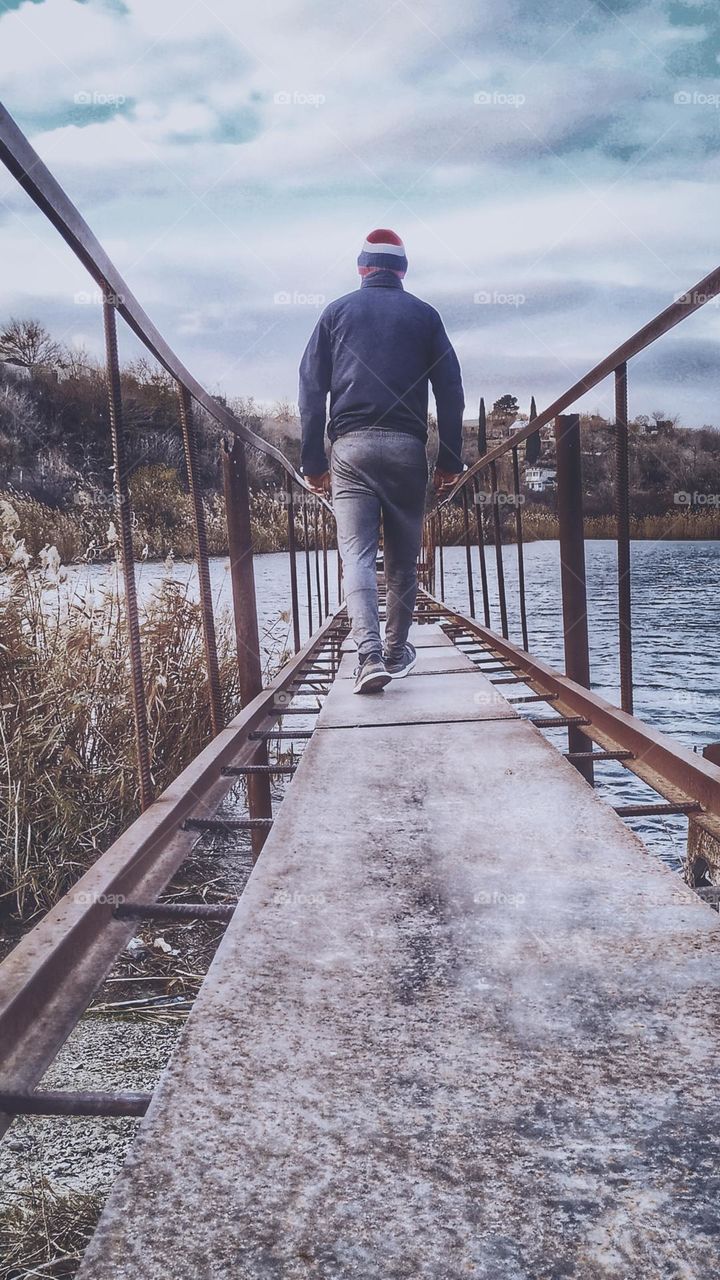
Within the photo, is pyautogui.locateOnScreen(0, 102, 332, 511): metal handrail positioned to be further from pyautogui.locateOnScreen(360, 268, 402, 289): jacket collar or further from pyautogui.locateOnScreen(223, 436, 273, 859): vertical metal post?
pyautogui.locateOnScreen(360, 268, 402, 289): jacket collar

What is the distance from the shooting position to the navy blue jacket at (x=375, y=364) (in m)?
3.21

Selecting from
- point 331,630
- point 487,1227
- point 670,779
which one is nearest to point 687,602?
point 331,630

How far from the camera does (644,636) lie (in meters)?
11.5

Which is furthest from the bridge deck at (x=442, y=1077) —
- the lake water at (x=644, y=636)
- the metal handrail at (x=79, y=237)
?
the metal handrail at (x=79, y=237)

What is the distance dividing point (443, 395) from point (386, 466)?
1.38ft

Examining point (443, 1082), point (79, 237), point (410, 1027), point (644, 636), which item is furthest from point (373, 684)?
point (644, 636)

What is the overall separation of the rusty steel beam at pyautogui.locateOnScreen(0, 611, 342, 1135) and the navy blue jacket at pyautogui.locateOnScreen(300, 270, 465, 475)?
5.62 ft

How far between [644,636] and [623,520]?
31.3ft

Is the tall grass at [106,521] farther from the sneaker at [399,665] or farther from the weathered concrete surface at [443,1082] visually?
the weathered concrete surface at [443,1082]

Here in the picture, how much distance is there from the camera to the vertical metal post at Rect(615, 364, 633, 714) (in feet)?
7.86

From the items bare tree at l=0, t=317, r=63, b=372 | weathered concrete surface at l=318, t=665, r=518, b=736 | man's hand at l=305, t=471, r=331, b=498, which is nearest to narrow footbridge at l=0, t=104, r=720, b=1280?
weathered concrete surface at l=318, t=665, r=518, b=736

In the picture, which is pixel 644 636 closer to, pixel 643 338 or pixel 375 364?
pixel 375 364

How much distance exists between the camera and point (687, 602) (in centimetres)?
1573

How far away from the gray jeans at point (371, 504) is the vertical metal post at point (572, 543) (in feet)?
1.74
